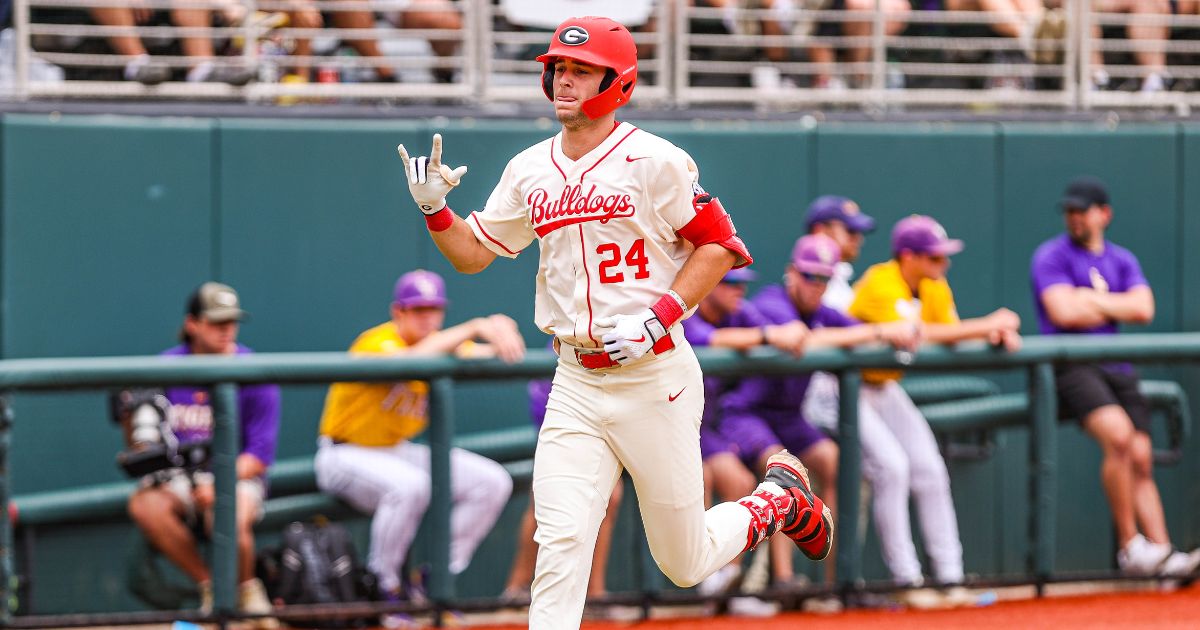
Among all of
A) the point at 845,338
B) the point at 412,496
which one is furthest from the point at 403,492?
the point at 845,338

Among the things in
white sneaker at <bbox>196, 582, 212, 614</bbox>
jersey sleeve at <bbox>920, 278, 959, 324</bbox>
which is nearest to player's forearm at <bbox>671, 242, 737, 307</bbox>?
white sneaker at <bbox>196, 582, 212, 614</bbox>

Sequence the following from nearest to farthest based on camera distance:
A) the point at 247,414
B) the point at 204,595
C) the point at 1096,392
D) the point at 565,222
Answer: the point at 565,222
the point at 204,595
the point at 247,414
the point at 1096,392

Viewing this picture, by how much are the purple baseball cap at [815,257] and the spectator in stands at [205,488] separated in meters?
2.31

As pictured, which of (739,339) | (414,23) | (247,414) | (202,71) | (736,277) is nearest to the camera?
(247,414)

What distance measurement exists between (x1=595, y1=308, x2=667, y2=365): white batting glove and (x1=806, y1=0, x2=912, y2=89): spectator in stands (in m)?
5.20

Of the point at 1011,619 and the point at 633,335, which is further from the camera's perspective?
the point at 1011,619

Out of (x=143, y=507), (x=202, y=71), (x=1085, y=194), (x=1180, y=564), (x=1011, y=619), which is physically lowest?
(x=1011, y=619)

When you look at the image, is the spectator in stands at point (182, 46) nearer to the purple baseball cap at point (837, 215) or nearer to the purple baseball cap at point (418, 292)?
the purple baseball cap at point (418, 292)

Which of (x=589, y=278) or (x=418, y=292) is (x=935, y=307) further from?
(x=589, y=278)

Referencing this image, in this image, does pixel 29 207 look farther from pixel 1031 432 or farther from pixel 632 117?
pixel 1031 432

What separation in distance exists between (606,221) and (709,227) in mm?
306

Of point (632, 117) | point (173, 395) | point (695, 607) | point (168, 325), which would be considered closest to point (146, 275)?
point (168, 325)

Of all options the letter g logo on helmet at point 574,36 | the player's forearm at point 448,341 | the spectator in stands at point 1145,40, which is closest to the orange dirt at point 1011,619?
the player's forearm at point 448,341

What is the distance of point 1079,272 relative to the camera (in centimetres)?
798
